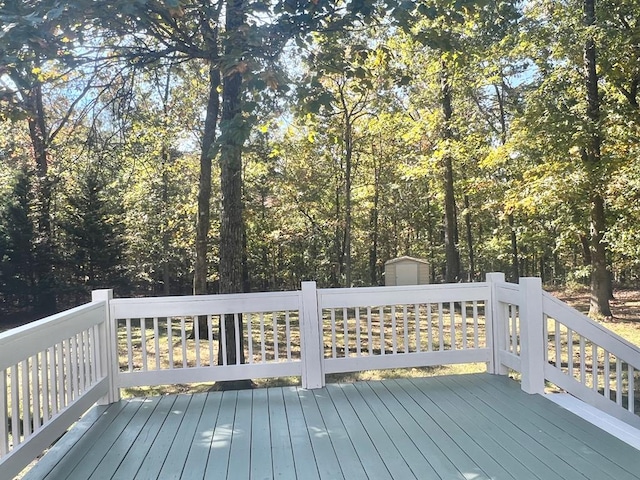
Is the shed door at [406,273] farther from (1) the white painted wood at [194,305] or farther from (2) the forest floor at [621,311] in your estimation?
(1) the white painted wood at [194,305]

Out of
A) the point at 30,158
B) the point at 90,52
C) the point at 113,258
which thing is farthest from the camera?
the point at 113,258

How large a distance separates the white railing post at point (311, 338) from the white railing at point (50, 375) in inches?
56.1

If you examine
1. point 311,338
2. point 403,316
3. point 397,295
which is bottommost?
point 311,338

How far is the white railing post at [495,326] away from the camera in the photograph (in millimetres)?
3797

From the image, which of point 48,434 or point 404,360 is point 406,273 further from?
point 48,434

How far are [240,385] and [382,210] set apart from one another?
12.9 meters

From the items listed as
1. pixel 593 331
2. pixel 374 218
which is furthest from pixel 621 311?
Result: pixel 374 218

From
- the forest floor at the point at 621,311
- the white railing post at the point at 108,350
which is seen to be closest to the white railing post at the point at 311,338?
the white railing post at the point at 108,350

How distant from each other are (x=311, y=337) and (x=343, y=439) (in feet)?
3.28

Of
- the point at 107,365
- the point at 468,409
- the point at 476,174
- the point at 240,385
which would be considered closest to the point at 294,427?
the point at 468,409

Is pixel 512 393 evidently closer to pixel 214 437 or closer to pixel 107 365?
pixel 214 437

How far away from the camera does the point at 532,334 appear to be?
3307mm

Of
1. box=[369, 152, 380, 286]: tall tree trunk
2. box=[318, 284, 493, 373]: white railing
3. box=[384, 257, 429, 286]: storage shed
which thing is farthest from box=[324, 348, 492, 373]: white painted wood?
box=[369, 152, 380, 286]: tall tree trunk

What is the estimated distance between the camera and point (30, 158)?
29.0 ft
